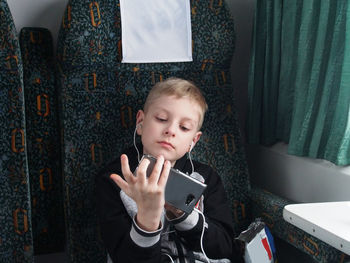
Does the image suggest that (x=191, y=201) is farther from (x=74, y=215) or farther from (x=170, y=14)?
(x=170, y=14)

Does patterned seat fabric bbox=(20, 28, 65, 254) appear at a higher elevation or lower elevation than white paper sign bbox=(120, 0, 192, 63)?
lower

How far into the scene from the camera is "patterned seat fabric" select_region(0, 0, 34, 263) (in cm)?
136

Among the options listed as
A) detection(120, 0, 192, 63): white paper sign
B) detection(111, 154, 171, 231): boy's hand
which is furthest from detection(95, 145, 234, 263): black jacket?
detection(120, 0, 192, 63): white paper sign

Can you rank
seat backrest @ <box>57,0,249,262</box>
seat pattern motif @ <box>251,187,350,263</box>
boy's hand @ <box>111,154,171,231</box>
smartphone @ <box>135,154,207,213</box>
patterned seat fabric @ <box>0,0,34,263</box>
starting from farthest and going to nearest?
seat backrest @ <box>57,0,249,262</box>, patterned seat fabric @ <box>0,0,34,263</box>, seat pattern motif @ <box>251,187,350,263</box>, smartphone @ <box>135,154,207,213</box>, boy's hand @ <box>111,154,171,231</box>

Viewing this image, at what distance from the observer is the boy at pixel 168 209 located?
3.75 feet

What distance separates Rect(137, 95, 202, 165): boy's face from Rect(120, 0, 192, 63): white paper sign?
0.94ft

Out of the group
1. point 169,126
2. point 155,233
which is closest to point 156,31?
point 169,126

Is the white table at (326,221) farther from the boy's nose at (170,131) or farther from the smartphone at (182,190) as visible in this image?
the boy's nose at (170,131)

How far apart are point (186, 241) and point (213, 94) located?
0.65m

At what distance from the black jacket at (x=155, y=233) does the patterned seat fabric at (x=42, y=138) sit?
30 centimetres

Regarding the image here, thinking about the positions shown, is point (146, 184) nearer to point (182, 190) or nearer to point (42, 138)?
point (182, 190)

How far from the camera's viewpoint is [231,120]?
1709mm

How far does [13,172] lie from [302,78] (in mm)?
1132

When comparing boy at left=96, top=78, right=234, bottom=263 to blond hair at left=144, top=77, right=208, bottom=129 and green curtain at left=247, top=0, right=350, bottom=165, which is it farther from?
green curtain at left=247, top=0, right=350, bottom=165
